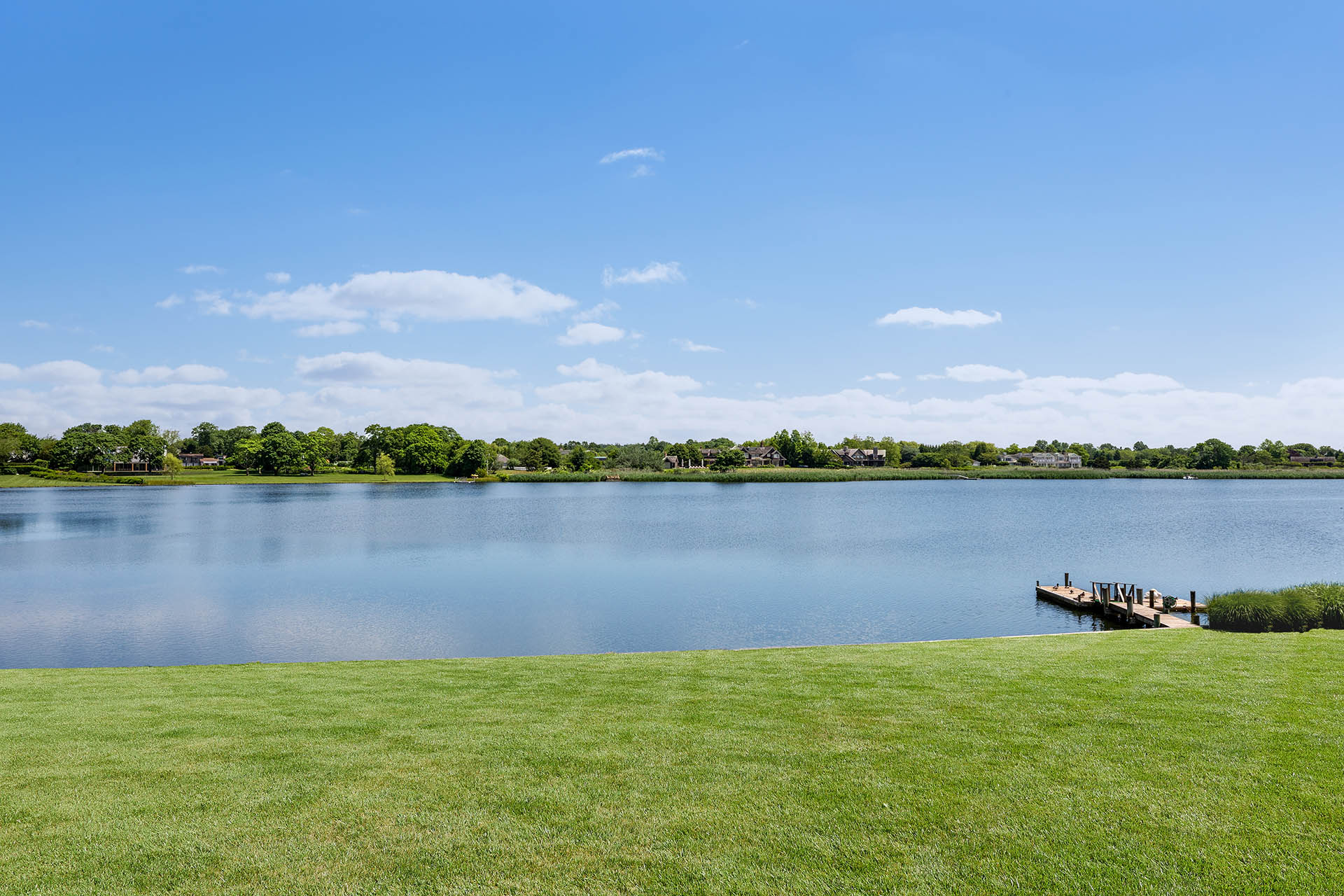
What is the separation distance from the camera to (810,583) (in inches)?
1022

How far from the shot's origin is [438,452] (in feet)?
424

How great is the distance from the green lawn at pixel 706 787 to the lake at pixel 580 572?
29.7 feet

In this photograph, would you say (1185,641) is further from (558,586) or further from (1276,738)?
(558,586)

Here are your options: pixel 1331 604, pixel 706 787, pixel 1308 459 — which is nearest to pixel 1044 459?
pixel 1308 459

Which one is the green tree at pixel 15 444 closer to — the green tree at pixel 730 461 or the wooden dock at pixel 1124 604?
the green tree at pixel 730 461

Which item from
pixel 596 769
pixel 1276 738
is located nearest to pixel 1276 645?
pixel 1276 738

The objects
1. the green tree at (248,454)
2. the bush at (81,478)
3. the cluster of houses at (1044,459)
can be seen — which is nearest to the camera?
the bush at (81,478)

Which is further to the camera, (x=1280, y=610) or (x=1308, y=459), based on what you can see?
(x=1308, y=459)

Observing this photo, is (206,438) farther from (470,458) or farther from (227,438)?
(470,458)

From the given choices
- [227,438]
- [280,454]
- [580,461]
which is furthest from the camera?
[227,438]

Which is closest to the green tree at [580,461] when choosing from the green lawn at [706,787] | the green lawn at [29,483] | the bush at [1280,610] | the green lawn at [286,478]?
the green lawn at [286,478]

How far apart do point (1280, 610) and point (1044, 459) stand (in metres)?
184

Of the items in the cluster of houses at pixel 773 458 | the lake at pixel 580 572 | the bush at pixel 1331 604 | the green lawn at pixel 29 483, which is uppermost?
the cluster of houses at pixel 773 458

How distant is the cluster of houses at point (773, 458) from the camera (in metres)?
159
